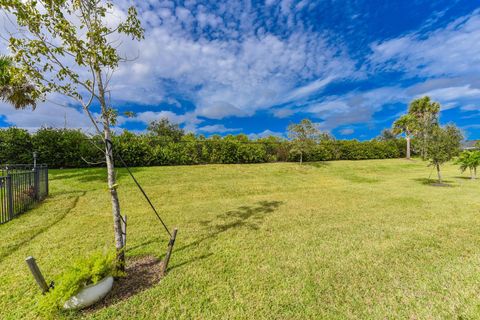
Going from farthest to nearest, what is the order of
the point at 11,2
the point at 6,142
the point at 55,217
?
the point at 6,142
the point at 55,217
the point at 11,2

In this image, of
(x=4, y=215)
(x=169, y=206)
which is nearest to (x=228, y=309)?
(x=169, y=206)

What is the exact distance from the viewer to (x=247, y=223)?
5617 millimetres

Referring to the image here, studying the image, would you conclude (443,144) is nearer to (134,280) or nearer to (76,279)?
(134,280)

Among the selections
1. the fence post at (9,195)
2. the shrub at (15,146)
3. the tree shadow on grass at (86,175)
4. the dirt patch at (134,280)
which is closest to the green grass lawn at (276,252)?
the dirt patch at (134,280)

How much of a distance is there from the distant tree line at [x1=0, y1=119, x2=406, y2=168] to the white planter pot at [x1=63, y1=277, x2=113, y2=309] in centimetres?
562

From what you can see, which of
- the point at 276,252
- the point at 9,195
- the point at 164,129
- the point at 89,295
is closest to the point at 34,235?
the point at 9,195

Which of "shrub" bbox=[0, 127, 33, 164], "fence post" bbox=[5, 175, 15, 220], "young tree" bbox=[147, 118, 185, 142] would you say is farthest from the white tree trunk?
"young tree" bbox=[147, 118, 185, 142]

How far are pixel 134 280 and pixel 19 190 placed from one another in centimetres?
600

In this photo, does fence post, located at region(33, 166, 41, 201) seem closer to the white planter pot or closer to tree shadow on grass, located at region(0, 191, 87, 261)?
tree shadow on grass, located at region(0, 191, 87, 261)

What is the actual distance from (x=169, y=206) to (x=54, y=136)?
10.4 m

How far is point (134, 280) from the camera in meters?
3.04

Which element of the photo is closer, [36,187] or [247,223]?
[247,223]

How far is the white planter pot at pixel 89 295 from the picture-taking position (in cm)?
234

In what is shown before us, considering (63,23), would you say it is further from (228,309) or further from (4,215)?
(4,215)
